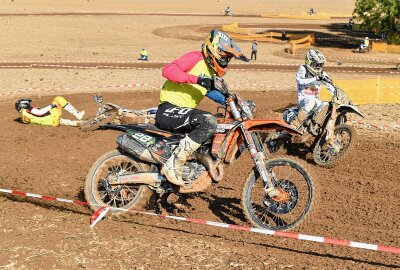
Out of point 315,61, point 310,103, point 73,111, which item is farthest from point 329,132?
point 73,111

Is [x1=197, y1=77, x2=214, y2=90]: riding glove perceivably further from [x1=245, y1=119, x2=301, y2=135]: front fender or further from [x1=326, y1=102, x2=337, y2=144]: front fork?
[x1=326, y1=102, x2=337, y2=144]: front fork

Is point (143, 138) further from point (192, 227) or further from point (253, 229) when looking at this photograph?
point (253, 229)

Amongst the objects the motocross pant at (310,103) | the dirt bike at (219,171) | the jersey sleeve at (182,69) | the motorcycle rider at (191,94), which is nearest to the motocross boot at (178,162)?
the motorcycle rider at (191,94)

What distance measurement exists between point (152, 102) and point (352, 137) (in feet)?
26.8

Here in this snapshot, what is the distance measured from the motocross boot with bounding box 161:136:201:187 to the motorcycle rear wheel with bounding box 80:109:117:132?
47.1 inches

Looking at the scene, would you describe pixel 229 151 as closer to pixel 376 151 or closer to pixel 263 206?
pixel 263 206

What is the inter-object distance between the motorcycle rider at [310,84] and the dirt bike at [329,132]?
0.08m

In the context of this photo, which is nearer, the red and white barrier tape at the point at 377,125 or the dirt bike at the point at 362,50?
the red and white barrier tape at the point at 377,125

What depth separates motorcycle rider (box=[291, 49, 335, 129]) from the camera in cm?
1027

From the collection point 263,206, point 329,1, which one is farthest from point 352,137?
point 329,1

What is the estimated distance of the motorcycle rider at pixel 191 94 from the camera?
6352mm

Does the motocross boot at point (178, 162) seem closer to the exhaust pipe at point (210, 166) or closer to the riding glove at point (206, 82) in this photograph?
the exhaust pipe at point (210, 166)

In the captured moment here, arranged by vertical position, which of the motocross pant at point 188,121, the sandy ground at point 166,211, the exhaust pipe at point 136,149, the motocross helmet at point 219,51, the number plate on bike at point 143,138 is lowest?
the sandy ground at point 166,211

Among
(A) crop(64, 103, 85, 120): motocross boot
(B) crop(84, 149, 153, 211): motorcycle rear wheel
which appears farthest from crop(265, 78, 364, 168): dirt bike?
(A) crop(64, 103, 85, 120): motocross boot
